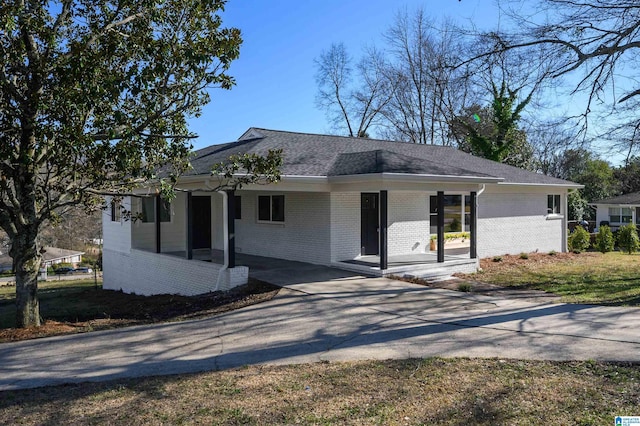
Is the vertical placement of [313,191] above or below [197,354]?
above

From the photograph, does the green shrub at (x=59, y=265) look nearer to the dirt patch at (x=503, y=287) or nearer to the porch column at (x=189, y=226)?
the porch column at (x=189, y=226)

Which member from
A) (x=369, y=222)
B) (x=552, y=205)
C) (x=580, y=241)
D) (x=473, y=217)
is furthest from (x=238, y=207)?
(x=580, y=241)

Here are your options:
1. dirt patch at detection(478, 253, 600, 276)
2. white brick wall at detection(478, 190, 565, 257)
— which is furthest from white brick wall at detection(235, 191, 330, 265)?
white brick wall at detection(478, 190, 565, 257)

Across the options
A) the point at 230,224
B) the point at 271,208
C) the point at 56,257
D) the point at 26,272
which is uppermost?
the point at 271,208

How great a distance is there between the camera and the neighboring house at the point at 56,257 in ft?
155

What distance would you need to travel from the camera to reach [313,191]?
565 inches

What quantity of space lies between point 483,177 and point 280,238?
266 inches

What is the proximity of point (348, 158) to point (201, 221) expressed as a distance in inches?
276

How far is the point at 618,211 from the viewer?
34969 millimetres

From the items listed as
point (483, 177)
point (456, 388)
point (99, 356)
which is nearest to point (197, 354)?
point (99, 356)

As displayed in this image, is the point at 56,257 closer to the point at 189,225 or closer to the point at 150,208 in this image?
the point at 150,208

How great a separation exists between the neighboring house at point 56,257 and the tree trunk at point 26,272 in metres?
41.9

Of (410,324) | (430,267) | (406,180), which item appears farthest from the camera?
(430,267)

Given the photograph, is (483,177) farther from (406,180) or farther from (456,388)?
(456,388)
